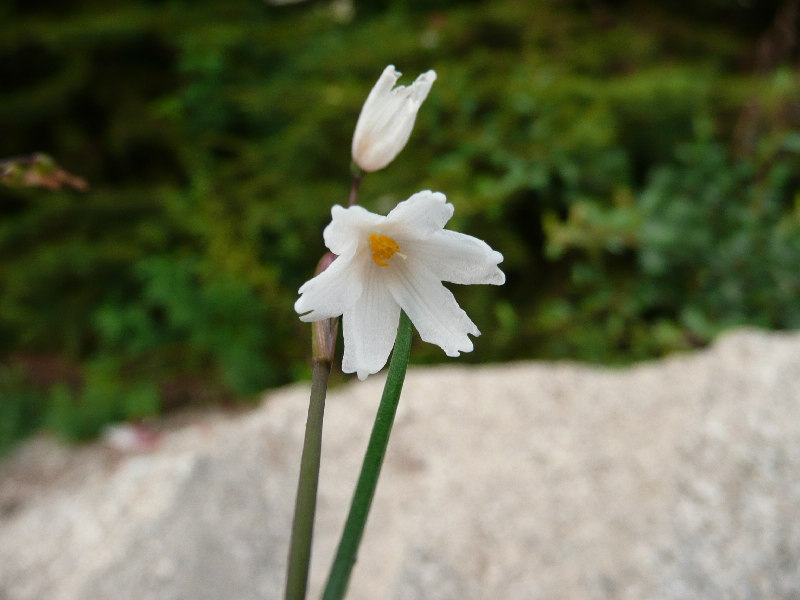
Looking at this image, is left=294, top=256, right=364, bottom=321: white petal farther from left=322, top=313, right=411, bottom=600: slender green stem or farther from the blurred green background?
the blurred green background

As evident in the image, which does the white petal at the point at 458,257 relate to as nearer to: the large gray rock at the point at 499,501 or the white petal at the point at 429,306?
the white petal at the point at 429,306

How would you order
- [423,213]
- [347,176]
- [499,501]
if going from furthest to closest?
1. [347,176]
2. [499,501]
3. [423,213]

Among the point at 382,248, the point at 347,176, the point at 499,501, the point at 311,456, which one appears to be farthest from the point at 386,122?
the point at 347,176

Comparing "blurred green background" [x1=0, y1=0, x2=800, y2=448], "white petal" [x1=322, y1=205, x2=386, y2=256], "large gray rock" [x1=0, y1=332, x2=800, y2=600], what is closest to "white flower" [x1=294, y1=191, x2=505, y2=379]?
"white petal" [x1=322, y1=205, x2=386, y2=256]

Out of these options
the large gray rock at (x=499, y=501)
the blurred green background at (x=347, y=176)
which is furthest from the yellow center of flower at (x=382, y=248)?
the blurred green background at (x=347, y=176)

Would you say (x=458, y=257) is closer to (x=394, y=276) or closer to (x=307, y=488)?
(x=394, y=276)

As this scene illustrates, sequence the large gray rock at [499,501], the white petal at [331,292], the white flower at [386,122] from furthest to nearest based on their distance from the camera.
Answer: the large gray rock at [499,501] < the white flower at [386,122] < the white petal at [331,292]

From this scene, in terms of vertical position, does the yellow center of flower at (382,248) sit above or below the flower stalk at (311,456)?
above
